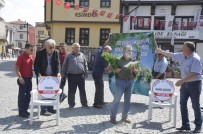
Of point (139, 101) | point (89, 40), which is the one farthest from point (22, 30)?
point (139, 101)

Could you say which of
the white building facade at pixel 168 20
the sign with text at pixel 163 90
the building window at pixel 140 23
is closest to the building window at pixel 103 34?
the white building facade at pixel 168 20

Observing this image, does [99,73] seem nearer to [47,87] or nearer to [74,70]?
[74,70]

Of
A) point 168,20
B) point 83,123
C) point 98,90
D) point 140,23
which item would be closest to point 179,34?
point 168,20

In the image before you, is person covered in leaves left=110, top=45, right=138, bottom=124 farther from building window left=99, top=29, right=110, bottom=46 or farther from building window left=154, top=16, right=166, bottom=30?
building window left=99, top=29, right=110, bottom=46

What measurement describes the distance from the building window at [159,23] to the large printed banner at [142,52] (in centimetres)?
1617

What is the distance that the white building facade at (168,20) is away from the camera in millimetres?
24594

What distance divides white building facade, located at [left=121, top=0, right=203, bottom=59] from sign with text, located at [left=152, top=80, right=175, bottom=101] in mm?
18117

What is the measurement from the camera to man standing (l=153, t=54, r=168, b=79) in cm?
876

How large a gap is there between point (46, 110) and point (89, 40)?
63.9 feet

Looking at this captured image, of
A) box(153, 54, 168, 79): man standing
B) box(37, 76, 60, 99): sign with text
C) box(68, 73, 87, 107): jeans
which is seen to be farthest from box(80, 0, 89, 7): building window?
box(37, 76, 60, 99): sign with text

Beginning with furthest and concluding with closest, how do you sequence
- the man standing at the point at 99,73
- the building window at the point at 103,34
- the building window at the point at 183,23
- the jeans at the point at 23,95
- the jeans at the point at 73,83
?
the building window at the point at 103,34 → the building window at the point at 183,23 → the man standing at the point at 99,73 → the jeans at the point at 73,83 → the jeans at the point at 23,95

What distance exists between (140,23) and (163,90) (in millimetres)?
19397

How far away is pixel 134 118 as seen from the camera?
741 cm

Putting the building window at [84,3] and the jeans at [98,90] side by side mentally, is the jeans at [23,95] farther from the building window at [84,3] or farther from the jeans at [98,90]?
the building window at [84,3]
